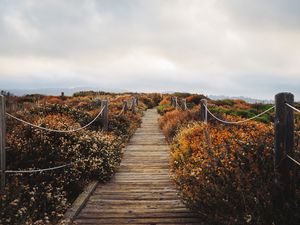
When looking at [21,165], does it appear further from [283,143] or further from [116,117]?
[116,117]

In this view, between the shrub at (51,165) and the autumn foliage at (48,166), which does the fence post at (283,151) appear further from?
the shrub at (51,165)

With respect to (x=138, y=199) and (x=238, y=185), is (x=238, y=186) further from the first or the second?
(x=138, y=199)

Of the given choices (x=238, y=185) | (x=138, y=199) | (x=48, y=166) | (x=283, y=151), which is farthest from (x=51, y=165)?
(x=283, y=151)

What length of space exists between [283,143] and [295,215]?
0.91 m

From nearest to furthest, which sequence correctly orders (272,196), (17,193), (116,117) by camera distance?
(272,196), (17,193), (116,117)

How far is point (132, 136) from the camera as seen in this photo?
15.3 meters

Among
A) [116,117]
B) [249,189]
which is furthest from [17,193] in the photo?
[116,117]

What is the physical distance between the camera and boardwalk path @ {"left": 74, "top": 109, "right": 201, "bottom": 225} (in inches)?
207

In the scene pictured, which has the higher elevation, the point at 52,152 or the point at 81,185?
the point at 52,152

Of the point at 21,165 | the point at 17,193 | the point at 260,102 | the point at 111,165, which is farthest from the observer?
the point at 260,102

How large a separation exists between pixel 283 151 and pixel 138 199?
2.94 meters

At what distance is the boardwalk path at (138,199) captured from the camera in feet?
17.2

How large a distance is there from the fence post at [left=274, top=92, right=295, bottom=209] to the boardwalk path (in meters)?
1.51

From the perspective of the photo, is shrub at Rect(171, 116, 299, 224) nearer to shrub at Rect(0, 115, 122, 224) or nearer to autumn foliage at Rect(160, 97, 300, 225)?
autumn foliage at Rect(160, 97, 300, 225)
